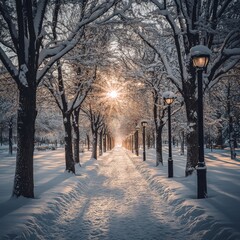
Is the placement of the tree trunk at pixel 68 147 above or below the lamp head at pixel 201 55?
below

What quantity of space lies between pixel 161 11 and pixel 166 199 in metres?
7.44

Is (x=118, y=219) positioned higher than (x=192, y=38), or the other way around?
(x=192, y=38)

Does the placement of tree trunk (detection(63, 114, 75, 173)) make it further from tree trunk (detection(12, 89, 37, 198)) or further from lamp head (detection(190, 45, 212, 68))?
lamp head (detection(190, 45, 212, 68))

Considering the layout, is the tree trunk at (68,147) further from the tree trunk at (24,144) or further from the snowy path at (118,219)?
the tree trunk at (24,144)

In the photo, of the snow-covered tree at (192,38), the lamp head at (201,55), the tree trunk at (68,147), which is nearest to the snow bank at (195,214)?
the snow-covered tree at (192,38)

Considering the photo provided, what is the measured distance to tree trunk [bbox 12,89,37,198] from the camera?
7.91m

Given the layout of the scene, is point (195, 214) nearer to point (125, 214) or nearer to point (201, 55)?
point (125, 214)

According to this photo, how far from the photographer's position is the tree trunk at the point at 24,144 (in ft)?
25.9

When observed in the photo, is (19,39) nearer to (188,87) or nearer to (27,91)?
(27,91)

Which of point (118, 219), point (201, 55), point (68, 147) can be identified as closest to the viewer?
point (118, 219)

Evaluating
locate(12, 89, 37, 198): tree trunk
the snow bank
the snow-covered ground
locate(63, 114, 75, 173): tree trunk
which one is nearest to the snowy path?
the snow-covered ground

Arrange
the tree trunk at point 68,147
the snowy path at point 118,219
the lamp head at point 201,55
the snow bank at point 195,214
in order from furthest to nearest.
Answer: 1. the tree trunk at point 68,147
2. the lamp head at point 201,55
3. the snowy path at point 118,219
4. the snow bank at point 195,214

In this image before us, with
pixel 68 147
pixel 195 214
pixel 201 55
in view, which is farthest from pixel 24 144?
pixel 68 147

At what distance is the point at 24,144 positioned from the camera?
7.89 m
